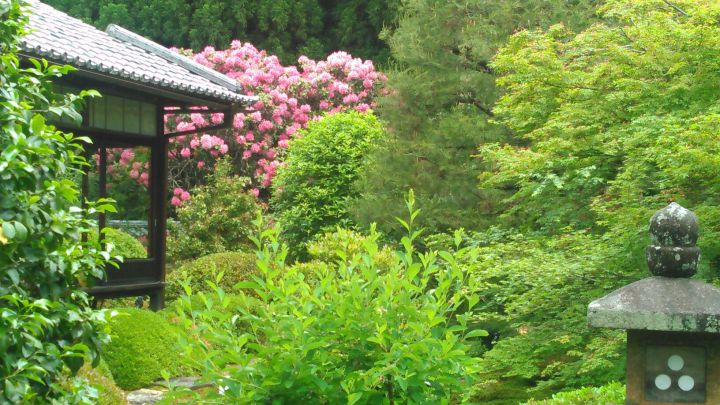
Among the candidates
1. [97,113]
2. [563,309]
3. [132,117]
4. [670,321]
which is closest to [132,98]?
[132,117]

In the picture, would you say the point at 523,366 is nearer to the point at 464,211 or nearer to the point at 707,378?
the point at 707,378

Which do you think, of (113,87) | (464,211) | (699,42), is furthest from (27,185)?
(464,211)

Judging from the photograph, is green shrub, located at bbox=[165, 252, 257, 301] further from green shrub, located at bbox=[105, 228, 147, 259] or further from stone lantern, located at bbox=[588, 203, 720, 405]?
stone lantern, located at bbox=[588, 203, 720, 405]

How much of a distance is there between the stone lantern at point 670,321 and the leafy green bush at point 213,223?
13.6 meters

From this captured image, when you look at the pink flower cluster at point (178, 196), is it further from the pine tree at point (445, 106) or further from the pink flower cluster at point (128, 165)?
the pine tree at point (445, 106)

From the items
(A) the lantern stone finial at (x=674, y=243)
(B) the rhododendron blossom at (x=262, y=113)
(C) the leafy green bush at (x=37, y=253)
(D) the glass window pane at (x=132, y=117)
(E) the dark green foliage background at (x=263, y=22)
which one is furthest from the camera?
(E) the dark green foliage background at (x=263, y=22)

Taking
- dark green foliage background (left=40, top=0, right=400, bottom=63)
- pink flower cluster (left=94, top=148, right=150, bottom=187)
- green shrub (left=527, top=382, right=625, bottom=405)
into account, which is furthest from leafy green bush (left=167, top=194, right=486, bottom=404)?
dark green foliage background (left=40, top=0, right=400, bottom=63)

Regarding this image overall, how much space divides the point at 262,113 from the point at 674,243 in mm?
18201

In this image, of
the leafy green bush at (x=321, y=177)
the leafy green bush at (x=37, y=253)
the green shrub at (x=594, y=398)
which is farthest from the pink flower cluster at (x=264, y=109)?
the leafy green bush at (x=37, y=253)

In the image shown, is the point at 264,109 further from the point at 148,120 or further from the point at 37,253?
the point at 37,253

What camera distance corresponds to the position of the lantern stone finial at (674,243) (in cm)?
424

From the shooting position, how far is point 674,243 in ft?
14.1

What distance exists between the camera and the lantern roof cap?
410 cm

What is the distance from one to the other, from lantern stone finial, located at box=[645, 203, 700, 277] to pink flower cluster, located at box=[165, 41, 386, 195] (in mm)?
16601
